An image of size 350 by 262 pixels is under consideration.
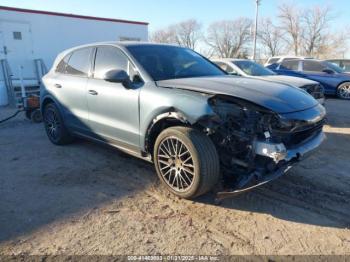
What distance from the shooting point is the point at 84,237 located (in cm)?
317

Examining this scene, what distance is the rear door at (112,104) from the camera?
425 centimetres

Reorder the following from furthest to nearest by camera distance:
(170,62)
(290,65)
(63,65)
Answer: (290,65) → (63,65) → (170,62)

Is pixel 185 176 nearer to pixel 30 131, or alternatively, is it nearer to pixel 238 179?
pixel 238 179

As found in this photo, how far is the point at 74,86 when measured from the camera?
5.26 meters

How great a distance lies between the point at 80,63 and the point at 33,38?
1008cm

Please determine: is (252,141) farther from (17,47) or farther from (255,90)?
(17,47)

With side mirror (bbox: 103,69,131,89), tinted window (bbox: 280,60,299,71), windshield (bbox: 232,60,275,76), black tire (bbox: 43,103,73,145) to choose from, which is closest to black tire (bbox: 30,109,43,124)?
black tire (bbox: 43,103,73,145)

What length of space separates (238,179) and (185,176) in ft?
Answer: 1.94

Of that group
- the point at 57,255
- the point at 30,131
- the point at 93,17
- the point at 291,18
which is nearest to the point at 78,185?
the point at 57,255

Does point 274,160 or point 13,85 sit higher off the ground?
point 274,160

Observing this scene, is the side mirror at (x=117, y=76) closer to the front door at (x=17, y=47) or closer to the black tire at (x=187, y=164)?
the black tire at (x=187, y=164)

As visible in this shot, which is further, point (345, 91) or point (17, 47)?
point (17, 47)

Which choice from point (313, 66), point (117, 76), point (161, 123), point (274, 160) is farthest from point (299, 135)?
point (313, 66)

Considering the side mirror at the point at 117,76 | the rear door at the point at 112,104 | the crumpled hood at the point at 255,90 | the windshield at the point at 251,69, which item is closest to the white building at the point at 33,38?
the windshield at the point at 251,69
